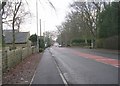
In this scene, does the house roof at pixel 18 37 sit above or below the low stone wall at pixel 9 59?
above

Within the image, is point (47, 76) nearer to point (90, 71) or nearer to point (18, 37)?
point (90, 71)

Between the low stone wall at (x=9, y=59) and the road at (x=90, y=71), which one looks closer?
the road at (x=90, y=71)

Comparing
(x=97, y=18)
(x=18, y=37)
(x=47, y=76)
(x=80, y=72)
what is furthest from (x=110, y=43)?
(x=47, y=76)

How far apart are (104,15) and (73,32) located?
54.1m

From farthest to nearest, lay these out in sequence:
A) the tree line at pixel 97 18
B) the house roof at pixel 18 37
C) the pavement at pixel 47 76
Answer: the house roof at pixel 18 37 < the tree line at pixel 97 18 < the pavement at pixel 47 76

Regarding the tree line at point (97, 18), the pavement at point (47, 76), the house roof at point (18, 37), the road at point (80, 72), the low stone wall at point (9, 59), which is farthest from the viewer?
the house roof at point (18, 37)

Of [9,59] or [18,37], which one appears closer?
[9,59]

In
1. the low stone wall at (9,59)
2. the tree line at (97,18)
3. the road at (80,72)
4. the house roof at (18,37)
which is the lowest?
the road at (80,72)

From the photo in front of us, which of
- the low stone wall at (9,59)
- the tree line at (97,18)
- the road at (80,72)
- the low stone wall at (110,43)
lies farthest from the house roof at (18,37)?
the low stone wall at (9,59)

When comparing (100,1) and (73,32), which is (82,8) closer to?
(100,1)

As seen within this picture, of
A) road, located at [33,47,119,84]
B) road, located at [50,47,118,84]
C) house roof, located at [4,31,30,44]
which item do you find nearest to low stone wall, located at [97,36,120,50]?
house roof, located at [4,31,30,44]

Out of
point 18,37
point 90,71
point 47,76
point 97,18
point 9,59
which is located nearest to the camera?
point 47,76

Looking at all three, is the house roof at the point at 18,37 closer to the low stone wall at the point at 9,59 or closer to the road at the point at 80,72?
the road at the point at 80,72

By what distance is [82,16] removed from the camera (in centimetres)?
8612
